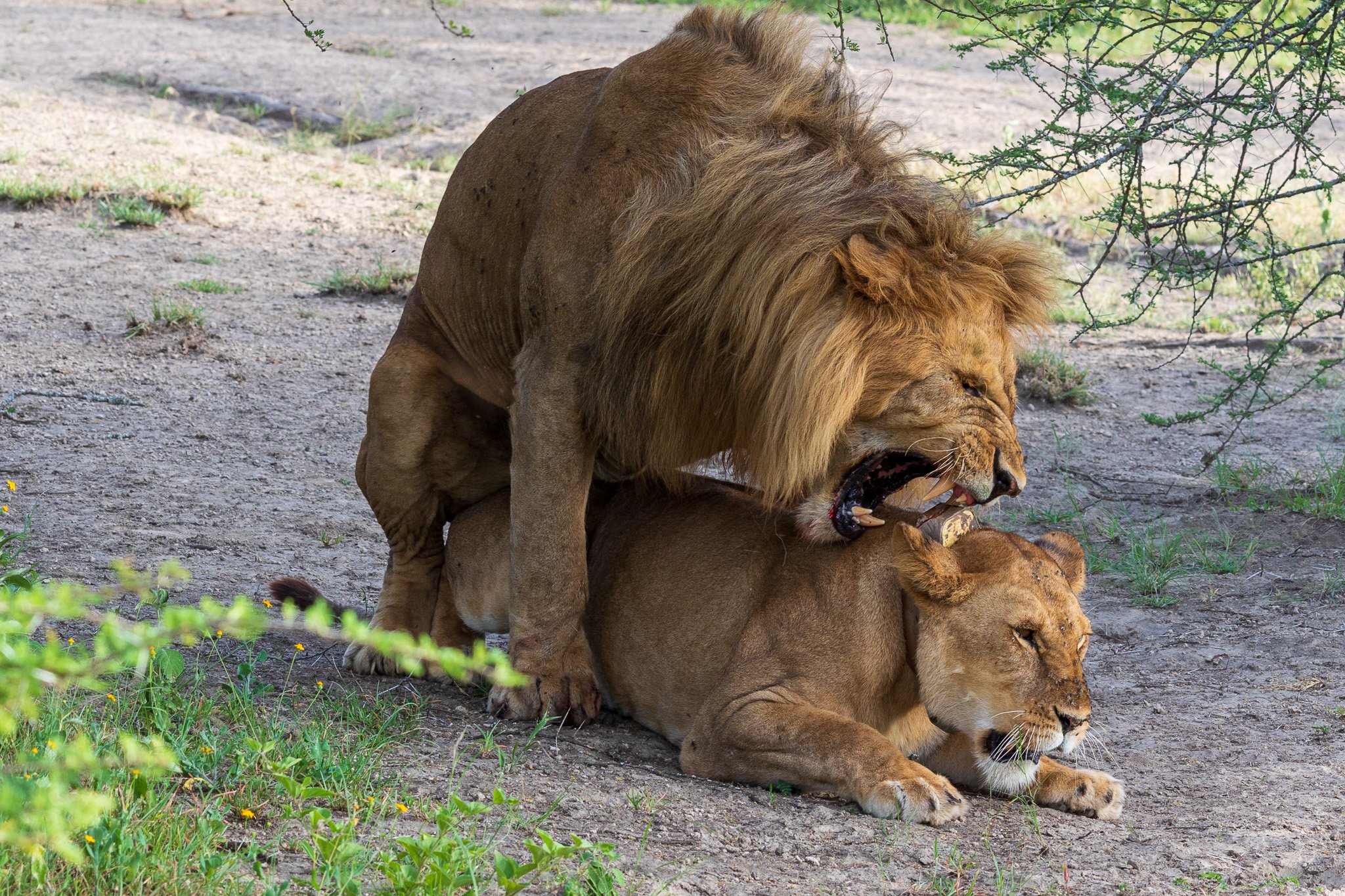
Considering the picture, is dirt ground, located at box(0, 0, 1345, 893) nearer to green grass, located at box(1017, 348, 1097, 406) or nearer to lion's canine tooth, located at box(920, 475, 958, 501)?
green grass, located at box(1017, 348, 1097, 406)

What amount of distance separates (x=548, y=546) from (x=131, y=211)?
5929mm

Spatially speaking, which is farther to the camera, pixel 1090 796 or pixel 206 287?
pixel 206 287

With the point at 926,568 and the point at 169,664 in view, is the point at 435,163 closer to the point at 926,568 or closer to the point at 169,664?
the point at 169,664

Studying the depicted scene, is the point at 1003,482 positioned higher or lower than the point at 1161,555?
higher

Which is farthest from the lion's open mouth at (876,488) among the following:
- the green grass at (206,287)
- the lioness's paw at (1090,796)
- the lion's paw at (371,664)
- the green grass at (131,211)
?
the green grass at (131,211)

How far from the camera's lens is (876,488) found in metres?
3.19

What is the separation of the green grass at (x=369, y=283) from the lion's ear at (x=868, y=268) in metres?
5.24

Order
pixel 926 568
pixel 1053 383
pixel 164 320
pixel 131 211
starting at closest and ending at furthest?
pixel 926 568
pixel 164 320
pixel 1053 383
pixel 131 211

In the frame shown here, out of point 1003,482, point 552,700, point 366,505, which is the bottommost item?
point 366,505

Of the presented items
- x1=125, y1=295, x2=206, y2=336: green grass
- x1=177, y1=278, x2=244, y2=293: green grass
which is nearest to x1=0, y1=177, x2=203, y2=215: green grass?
x1=177, y1=278, x2=244, y2=293: green grass

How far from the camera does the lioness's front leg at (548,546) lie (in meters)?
3.44

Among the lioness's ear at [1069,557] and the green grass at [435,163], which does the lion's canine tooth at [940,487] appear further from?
the green grass at [435,163]

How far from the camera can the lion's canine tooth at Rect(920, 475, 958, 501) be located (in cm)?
301

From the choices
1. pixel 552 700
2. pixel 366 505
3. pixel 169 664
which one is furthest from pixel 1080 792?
pixel 366 505
